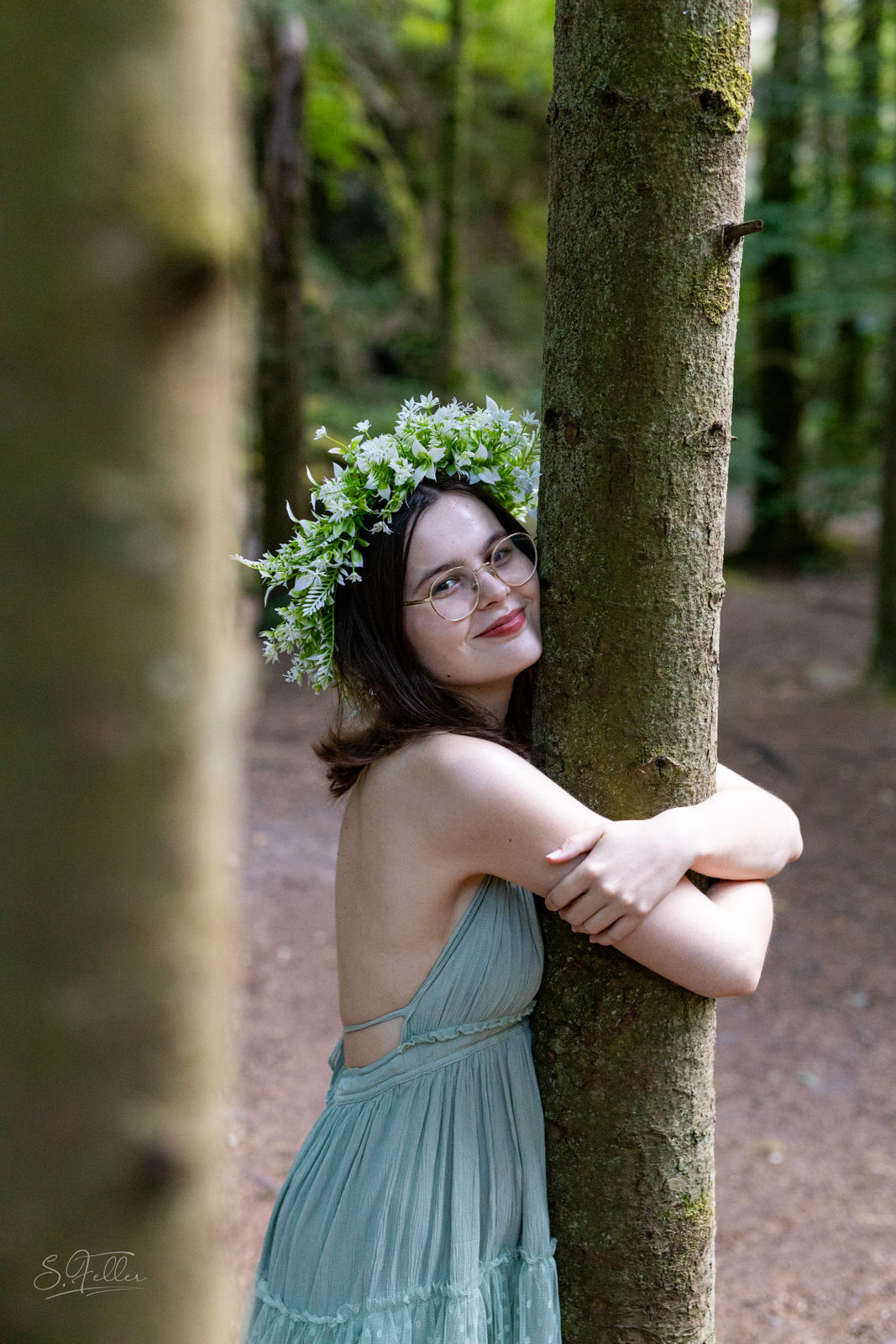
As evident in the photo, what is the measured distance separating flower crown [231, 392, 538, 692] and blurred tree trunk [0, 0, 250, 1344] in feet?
4.70

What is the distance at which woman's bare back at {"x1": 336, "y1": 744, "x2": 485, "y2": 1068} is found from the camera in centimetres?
194

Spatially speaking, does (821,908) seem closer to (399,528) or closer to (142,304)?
(399,528)

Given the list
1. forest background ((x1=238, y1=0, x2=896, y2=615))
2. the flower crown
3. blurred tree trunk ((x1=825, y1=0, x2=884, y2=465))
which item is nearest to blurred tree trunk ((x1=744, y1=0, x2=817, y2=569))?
forest background ((x1=238, y1=0, x2=896, y2=615))

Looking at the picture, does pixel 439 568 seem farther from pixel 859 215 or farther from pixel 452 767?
pixel 859 215

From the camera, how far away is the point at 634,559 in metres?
1.84

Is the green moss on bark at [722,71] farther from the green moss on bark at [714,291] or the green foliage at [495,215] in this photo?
the green foliage at [495,215]

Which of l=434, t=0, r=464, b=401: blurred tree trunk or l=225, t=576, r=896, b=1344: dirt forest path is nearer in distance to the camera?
l=225, t=576, r=896, b=1344: dirt forest path

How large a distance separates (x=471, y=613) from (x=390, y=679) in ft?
0.65

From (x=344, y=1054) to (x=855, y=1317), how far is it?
7.79ft

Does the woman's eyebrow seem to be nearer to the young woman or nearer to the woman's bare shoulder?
the young woman

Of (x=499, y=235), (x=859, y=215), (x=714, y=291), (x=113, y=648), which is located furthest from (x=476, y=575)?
(x=499, y=235)

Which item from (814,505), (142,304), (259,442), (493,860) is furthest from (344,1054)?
(814,505)

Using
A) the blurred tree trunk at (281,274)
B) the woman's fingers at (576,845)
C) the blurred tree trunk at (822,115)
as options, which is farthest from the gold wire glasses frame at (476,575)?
the blurred tree trunk at (822,115)

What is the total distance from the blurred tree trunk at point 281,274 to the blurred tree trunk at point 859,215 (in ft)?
19.3
